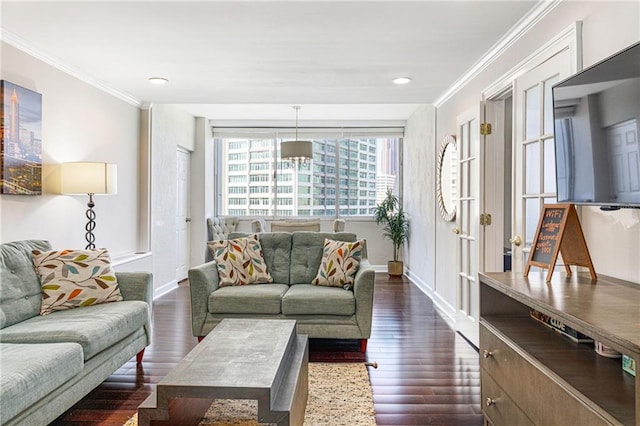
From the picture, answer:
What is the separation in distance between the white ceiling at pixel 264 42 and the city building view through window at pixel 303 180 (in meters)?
3.14

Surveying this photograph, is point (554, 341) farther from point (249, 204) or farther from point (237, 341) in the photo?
point (249, 204)

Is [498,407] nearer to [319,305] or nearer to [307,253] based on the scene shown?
[319,305]

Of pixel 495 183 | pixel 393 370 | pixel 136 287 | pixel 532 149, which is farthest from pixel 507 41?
pixel 136 287

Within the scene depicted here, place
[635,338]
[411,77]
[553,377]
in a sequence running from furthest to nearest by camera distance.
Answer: [411,77]
[553,377]
[635,338]

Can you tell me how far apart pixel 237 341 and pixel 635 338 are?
70.8 inches

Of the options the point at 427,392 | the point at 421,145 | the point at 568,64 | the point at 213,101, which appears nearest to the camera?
the point at 568,64

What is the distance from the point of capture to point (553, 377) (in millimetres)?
1530

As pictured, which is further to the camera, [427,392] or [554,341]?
[427,392]

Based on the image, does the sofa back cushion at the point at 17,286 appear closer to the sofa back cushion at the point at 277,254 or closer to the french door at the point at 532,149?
the sofa back cushion at the point at 277,254

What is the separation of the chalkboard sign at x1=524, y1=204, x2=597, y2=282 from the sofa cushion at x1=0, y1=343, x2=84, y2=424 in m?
2.24

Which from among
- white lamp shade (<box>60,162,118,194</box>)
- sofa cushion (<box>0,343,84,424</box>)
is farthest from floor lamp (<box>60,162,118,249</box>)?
sofa cushion (<box>0,343,84,424</box>)

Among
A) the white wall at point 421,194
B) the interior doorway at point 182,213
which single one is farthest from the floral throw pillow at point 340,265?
the interior doorway at point 182,213

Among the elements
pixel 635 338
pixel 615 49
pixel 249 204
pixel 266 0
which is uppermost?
pixel 266 0

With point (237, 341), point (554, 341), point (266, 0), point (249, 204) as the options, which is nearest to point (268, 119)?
point (249, 204)
